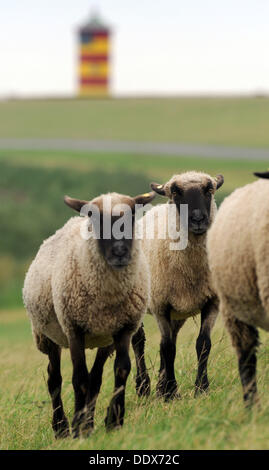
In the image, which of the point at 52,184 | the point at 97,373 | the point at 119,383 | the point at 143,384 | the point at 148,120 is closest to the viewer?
the point at 119,383

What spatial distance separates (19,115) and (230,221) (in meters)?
52.7

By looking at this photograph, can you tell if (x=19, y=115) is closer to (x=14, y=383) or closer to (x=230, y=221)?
(x=14, y=383)

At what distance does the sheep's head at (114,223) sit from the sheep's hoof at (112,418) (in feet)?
4.15

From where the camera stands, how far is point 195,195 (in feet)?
27.4

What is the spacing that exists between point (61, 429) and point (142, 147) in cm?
3855

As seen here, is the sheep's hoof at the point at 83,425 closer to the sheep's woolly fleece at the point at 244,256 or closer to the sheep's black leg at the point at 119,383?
the sheep's black leg at the point at 119,383

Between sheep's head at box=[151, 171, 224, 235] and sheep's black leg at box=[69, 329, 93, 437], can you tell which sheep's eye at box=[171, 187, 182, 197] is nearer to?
sheep's head at box=[151, 171, 224, 235]

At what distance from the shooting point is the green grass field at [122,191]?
255 inches

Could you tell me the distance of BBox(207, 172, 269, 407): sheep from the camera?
650cm

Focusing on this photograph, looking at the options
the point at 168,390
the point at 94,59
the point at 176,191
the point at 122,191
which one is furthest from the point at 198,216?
the point at 94,59

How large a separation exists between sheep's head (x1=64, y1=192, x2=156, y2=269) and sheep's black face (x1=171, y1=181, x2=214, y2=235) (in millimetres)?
933

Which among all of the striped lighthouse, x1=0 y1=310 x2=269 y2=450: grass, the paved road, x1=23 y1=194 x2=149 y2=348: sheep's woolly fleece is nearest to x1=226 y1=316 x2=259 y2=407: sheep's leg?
x1=0 y1=310 x2=269 y2=450: grass

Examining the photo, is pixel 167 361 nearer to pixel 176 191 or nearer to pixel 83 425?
pixel 83 425
